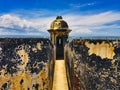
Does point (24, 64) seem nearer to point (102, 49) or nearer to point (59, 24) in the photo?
point (102, 49)

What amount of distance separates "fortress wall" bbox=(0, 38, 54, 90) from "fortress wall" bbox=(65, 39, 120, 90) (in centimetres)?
150

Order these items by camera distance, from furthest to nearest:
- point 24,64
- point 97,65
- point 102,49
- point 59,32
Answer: point 59,32, point 102,49, point 97,65, point 24,64

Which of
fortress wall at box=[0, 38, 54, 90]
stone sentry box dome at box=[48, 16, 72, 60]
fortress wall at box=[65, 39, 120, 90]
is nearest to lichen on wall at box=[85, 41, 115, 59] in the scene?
fortress wall at box=[65, 39, 120, 90]

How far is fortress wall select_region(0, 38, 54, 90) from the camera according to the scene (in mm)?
11203

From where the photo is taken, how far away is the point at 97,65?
1189 centimetres

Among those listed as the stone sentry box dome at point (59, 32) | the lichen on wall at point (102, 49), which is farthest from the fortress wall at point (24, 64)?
the stone sentry box dome at point (59, 32)

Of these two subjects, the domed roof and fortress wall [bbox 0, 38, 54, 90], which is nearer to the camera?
fortress wall [bbox 0, 38, 54, 90]

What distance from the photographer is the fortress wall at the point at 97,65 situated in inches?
443

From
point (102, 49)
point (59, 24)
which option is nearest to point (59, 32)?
point (59, 24)

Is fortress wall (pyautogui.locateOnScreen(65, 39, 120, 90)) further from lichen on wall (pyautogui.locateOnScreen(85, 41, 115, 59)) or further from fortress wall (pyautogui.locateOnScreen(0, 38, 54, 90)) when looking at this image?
fortress wall (pyautogui.locateOnScreen(0, 38, 54, 90))

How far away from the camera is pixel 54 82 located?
15953 millimetres

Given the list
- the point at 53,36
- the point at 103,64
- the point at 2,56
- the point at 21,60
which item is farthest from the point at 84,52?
the point at 53,36

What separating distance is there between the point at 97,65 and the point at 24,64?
10.5 ft

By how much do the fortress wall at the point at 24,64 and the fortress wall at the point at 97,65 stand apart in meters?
1.50
